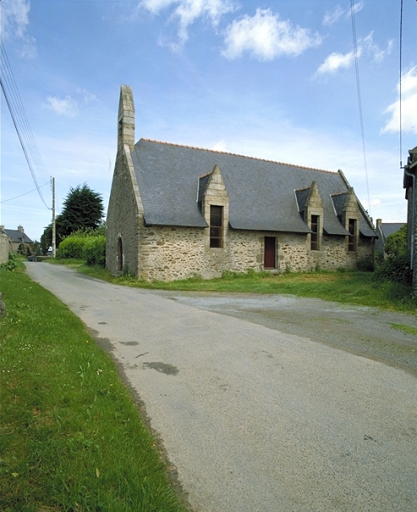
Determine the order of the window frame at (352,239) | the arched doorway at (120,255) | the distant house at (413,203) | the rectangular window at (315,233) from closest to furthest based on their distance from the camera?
the distant house at (413,203) < the arched doorway at (120,255) < the rectangular window at (315,233) < the window frame at (352,239)

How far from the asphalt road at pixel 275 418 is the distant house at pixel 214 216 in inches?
441

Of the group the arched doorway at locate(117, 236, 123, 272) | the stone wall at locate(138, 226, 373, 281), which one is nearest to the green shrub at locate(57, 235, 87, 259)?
the arched doorway at locate(117, 236, 123, 272)

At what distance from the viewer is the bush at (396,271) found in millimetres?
13398

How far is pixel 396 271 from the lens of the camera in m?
13.8

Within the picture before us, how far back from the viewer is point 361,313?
31.7ft

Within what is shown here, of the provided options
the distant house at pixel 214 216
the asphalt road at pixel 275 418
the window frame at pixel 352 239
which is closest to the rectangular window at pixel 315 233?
the distant house at pixel 214 216

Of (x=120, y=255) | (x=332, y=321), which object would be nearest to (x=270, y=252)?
(x=120, y=255)

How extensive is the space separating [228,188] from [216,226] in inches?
112

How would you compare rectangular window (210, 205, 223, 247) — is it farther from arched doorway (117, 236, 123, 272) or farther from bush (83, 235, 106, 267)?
bush (83, 235, 106, 267)

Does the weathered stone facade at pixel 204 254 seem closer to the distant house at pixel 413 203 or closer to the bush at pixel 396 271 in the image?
the distant house at pixel 413 203

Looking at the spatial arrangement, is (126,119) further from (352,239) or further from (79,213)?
(79,213)

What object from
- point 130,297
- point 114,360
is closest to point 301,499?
point 114,360

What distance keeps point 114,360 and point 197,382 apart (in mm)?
1513

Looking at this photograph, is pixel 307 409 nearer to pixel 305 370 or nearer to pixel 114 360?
pixel 305 370
